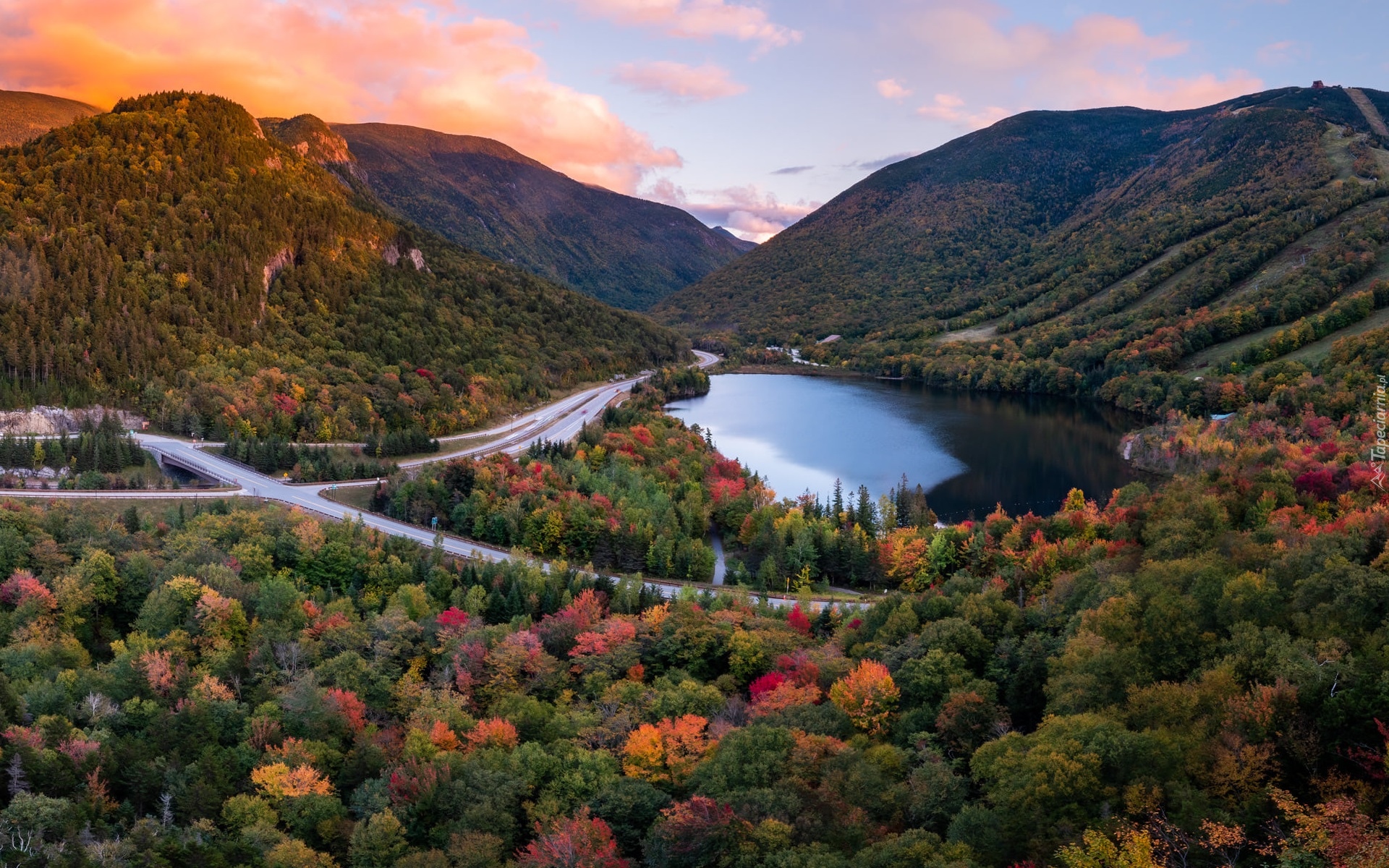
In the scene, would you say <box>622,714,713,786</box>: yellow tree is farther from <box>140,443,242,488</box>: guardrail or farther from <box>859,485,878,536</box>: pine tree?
<box>140,443,242,488</box>: guardrail

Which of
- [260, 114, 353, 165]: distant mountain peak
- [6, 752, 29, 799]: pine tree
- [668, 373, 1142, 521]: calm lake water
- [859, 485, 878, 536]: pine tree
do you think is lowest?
[6, 752, 29, 799]: pine tree

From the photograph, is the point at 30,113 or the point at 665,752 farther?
the point at 30,113

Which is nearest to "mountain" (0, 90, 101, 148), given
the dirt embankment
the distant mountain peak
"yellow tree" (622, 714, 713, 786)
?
the distant mountain peak

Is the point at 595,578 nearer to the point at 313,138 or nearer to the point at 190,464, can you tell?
the point at 190,464

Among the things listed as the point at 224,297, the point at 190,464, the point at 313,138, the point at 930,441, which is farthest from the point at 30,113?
the point at 930,441

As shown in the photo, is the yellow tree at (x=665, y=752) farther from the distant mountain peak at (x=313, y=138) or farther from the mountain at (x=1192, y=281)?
the distant mountain peak at (x=313, y=138)

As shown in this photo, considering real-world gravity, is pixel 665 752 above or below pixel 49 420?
below
